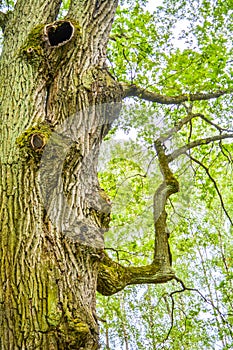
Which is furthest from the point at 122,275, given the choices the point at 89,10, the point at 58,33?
the point at 89,10

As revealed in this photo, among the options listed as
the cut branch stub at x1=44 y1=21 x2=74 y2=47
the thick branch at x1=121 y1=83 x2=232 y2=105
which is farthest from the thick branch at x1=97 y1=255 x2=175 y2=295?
the thick branch at x1=121 y1=83 x2=232 y2=105

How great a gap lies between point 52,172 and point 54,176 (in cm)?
3

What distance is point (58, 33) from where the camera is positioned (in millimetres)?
2527

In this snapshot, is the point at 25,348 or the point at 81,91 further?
the point at 81,91

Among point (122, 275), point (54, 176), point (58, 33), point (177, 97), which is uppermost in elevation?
point (177, 97)

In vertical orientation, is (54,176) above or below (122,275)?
above

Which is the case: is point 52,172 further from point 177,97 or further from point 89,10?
point 177,97

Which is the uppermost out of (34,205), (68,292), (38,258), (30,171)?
(30,171)

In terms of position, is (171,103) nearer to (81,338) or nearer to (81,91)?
(81,91)

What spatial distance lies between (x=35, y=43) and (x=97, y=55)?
0.47 meters

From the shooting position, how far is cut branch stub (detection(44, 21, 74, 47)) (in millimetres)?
2428

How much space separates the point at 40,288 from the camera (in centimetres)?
169

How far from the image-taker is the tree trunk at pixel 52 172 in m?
1.67

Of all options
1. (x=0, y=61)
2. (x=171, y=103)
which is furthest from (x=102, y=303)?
(x=0, y=61)
